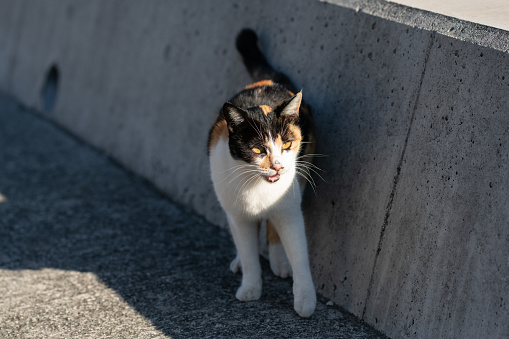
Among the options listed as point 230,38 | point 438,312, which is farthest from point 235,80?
point 438,312

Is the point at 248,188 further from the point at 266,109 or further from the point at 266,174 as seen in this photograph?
the point at 266,109

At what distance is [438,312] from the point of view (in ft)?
8.87

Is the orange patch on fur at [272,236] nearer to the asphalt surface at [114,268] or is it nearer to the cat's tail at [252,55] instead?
the asphalt surface at [114,268]

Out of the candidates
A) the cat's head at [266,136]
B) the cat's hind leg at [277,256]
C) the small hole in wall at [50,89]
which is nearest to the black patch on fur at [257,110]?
the cat's head at [266,136]

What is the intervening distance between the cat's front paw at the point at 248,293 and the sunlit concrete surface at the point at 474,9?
1.65 meters

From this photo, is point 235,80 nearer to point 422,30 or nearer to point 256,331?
point 422,30

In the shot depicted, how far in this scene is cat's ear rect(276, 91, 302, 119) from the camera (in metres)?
2.93

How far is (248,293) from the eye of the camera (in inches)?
130

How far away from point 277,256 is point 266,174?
2.73 feet

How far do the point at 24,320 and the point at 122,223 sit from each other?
136 cm

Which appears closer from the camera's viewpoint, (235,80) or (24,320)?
(24,320)

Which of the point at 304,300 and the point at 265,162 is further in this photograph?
the point at 304,300

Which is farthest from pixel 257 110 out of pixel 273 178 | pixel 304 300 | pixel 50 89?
pixel 50 89

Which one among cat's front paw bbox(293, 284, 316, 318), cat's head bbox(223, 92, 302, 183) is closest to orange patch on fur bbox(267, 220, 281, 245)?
cat's front paw bbox(293, 284, 316, 318)
